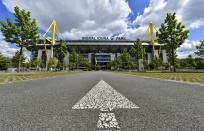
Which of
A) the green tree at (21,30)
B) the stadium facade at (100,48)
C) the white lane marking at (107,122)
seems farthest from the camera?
the stadium facade at (100,48)

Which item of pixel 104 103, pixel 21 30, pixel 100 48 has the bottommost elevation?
pixel 104 103

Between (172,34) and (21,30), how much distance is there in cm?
3022

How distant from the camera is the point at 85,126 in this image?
272 centimetres

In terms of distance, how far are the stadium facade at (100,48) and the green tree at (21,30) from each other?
94939 millimetres

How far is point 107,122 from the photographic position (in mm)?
2916

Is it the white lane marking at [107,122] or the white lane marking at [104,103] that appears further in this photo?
the white lane marking at [104,103]

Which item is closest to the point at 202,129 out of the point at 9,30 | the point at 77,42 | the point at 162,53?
the point at 9,30

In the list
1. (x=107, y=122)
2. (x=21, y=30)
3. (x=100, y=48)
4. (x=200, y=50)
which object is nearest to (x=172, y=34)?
(x=200, y=50)

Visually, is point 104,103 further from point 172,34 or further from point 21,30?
point 172,34

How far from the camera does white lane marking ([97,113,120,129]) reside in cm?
270

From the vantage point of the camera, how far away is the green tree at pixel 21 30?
25.7 metres

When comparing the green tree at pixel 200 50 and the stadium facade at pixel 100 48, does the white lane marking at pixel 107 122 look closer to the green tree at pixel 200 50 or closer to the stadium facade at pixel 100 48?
the green tree at pixel 200 50

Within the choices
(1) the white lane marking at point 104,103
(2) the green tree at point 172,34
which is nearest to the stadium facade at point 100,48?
(2) the green tree at point 172,34

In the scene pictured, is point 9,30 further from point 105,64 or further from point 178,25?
point 105,64
